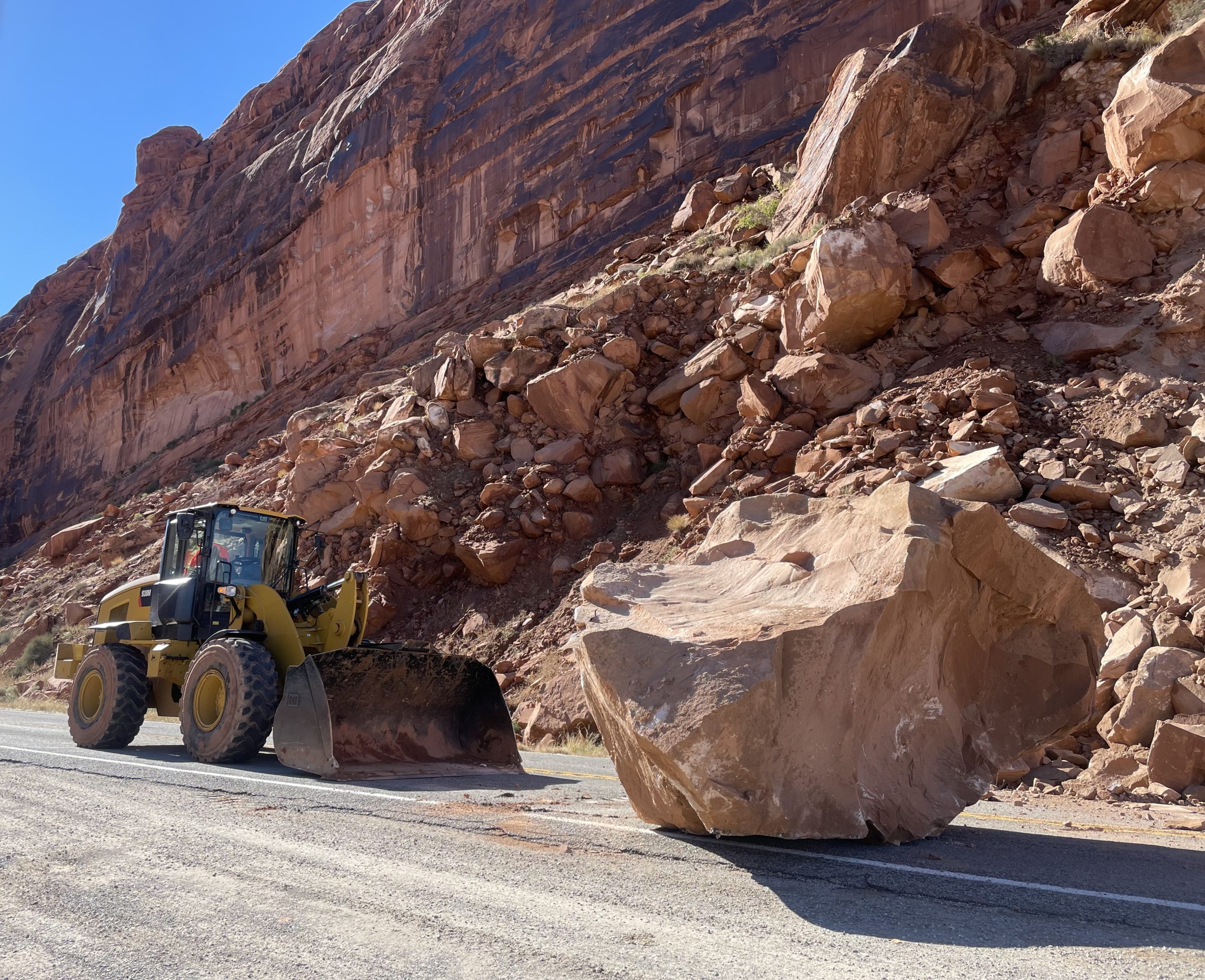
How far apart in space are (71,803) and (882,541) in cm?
577

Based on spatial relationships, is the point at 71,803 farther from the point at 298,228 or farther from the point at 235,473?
the point at 298,228

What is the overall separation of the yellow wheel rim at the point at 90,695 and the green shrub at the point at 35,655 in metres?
15.2

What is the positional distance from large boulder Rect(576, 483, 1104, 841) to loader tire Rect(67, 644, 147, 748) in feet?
23.2

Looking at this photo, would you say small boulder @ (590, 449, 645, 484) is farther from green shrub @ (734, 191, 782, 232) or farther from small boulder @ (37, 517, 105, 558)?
small boulder @ (37, 517, 105, 558)

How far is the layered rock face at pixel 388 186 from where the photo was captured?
87.0 ft

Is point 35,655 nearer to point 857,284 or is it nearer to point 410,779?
point 410,779

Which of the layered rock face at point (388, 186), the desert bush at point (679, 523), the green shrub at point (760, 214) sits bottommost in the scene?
the desert bush at point (679, 523)

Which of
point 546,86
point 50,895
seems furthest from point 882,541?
point 546,86

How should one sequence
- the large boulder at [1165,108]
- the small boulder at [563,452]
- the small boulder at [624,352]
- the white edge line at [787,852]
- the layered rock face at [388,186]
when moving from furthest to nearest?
the layered rock face at [388,186] → the small boulder at [624,352] → the small boulder at [563,452] → the large boulder at [1165,108] → the white edge line at [787,852]

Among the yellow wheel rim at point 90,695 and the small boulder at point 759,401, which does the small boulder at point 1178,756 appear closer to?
the small boulder at point 759,401

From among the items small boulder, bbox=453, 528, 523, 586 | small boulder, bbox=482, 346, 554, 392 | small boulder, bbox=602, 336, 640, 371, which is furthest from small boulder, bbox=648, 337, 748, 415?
small boulder, bbox=453, 528, 523, 586

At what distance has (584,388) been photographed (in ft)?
54.4

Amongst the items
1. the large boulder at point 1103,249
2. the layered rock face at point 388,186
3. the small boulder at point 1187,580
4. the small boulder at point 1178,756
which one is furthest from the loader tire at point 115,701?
the layered rock face at point 388,186

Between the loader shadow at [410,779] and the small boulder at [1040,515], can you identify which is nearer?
the loader shadow at [410,779]
